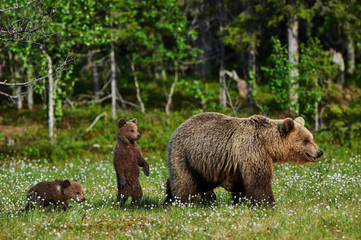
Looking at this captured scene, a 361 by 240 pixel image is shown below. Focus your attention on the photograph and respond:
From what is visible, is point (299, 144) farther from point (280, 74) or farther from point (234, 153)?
point (280, 74)

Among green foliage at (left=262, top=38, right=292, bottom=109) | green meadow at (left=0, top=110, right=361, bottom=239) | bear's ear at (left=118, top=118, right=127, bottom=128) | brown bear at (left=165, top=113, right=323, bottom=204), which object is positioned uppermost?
green foliage at (left=262, top=38, right=292, bottom=109)

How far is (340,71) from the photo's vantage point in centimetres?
2683

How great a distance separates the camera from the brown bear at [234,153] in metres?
7.21

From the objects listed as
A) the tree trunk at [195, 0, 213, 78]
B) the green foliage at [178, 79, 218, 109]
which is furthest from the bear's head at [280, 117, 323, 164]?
the tree trunk at [195, 0, 213, 78]

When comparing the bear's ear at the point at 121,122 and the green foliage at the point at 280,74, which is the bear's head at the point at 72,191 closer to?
the bear's ear at the point at 121,122

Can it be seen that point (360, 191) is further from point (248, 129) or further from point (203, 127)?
point (203, 127)

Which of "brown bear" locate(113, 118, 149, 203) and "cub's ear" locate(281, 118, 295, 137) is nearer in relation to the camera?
"cub's ear" locate(281, 118, 295, 137)

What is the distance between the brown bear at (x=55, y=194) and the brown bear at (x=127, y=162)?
2.66 ft

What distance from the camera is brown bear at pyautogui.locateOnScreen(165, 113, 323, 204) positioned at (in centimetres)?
721

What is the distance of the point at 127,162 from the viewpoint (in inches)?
318

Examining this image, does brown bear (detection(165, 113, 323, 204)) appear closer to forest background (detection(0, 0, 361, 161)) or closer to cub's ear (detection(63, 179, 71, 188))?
cub's ear (detection(63, 179, 71, 188))

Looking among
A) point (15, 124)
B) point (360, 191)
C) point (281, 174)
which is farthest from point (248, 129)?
point (15, 124)

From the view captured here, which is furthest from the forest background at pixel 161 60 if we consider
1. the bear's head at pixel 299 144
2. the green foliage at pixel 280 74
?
the bear's head at pixel 299 144

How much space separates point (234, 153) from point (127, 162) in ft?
6.94
